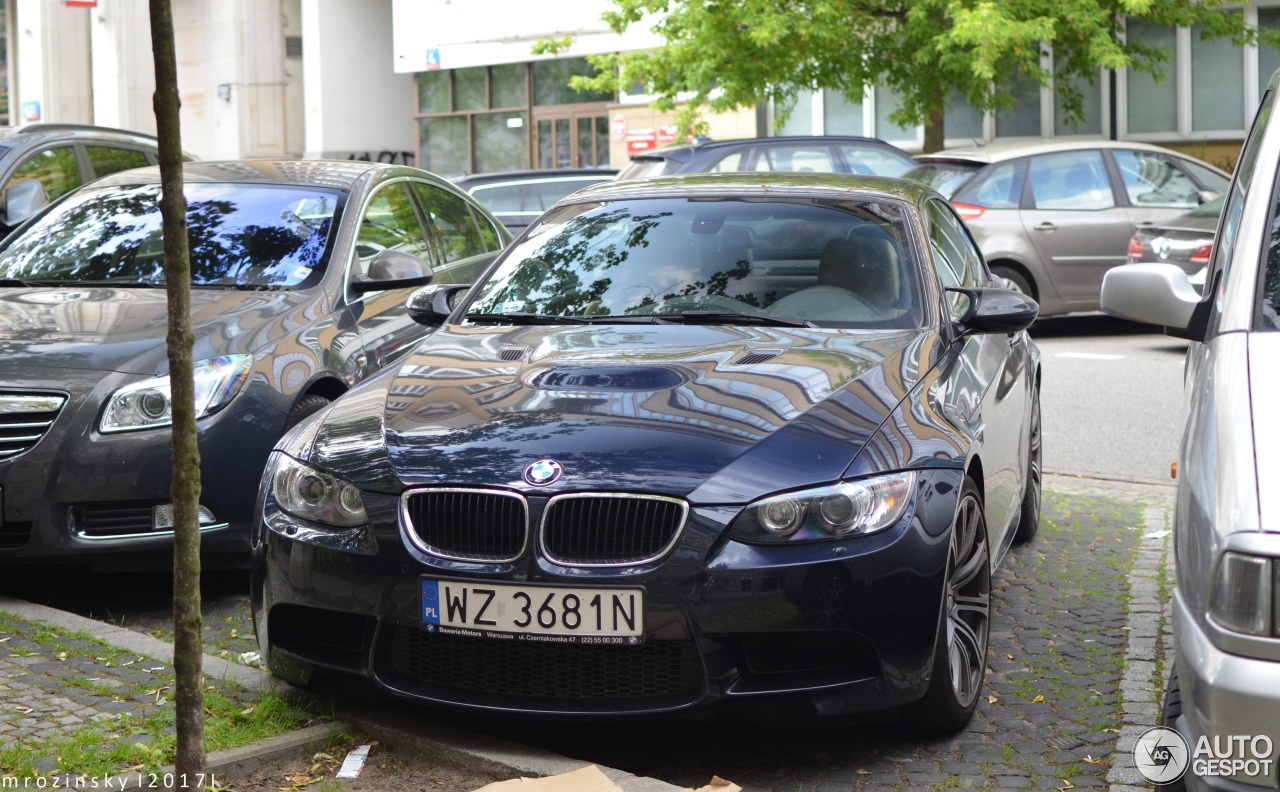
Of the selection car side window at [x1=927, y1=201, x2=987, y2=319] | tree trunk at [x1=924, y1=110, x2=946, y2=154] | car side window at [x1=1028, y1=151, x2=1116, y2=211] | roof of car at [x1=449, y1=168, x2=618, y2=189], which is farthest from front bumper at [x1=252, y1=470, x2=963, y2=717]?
tree trunk at [x1=924, y1=110, x2=946, y2=154]

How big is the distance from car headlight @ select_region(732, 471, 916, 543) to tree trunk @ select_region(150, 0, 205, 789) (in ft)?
4.27

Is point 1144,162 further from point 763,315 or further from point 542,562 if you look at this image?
point 542,562

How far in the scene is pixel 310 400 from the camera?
6102 millimetres

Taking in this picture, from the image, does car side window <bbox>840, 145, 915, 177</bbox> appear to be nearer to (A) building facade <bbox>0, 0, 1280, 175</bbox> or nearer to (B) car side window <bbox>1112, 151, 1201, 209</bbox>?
(B) car side window <bbox>1112, 151, 1201, 209</bbox>

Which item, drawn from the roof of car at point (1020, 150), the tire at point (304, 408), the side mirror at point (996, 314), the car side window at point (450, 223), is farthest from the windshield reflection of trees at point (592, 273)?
the roof of car at point (1020, 150)

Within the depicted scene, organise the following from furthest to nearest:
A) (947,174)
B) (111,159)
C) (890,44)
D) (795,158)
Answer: (890,44) → (795,158) → (947,174) → (111,159)

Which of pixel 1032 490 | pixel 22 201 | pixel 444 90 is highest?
pixel 444 90

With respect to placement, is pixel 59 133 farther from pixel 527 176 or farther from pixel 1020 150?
pixel 1020 150

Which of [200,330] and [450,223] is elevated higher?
[450,223]

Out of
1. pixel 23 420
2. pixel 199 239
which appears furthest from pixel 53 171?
A: pixel 23 420

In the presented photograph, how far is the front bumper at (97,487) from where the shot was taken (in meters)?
5.40

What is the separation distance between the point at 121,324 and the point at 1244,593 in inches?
175

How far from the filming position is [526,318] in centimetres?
525

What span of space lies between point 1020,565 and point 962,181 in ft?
27.8
